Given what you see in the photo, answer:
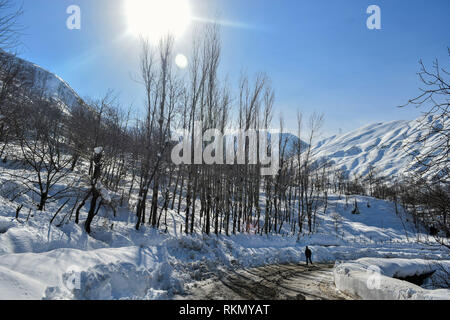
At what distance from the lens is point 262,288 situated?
8539 mm

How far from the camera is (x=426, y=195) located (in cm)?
578

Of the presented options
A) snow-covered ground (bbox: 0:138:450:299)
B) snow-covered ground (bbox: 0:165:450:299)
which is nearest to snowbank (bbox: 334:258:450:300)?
snow-covered ground (bbox: 0:138:450:299)

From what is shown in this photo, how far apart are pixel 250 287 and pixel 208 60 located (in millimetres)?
16928

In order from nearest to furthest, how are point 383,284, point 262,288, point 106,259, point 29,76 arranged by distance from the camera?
→ point 383,284 → point 106,259 → point 262,288 → point 29,76

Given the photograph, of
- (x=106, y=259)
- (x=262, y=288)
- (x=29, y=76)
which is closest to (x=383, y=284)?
(x=262, y=288)

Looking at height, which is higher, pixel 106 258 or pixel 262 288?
pixel 106 258

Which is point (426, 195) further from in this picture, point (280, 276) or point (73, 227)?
point (73, 227)

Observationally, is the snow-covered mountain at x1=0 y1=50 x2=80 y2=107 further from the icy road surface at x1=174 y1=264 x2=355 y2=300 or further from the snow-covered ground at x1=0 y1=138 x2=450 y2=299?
the icy road surface at x1=174 y1=264 x2=355 y2=300

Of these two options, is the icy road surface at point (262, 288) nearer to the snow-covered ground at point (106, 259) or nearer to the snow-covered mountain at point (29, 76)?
the snow-covered ground at point (106, 259)

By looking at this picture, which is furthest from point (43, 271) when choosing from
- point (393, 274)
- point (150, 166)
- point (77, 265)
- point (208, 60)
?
point (208, 60)

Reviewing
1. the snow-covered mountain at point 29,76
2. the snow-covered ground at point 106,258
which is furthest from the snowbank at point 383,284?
the snow-covered mountain at point 29,76

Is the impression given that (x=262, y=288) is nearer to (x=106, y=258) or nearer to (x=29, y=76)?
(x=106, y=258)

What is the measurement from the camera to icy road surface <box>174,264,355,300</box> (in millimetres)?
7453

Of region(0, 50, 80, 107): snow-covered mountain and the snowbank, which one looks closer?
the snowbank
